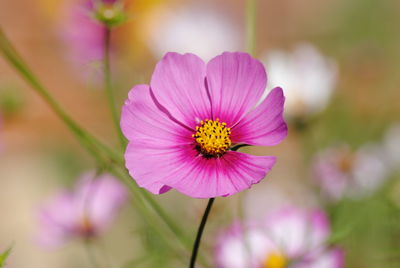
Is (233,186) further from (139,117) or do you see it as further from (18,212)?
(18,212)

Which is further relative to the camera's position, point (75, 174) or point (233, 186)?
point (75, 174)

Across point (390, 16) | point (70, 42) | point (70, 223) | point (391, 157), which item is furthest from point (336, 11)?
point (70, 223)

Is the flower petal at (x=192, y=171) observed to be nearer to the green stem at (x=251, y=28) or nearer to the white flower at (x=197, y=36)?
the green stem at (x=251, y=28)

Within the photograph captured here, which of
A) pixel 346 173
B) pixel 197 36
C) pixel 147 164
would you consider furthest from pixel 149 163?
pixel 197 36

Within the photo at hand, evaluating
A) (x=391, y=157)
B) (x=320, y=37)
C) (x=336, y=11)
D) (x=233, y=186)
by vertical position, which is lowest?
(x=233, y=186)

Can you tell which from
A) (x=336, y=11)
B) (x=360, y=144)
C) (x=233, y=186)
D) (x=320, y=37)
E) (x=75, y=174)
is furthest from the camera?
(x=336, y=11)

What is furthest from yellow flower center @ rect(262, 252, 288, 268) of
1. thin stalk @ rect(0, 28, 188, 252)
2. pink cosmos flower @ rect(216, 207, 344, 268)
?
thin stalk @ rect(0, 28, 188, 252)
